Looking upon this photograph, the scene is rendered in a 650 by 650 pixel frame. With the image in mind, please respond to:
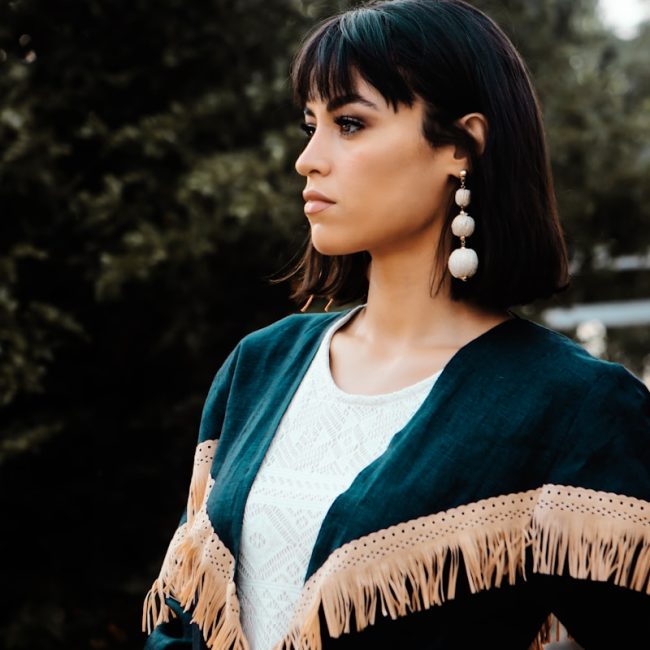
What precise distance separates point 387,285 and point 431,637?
63 cm

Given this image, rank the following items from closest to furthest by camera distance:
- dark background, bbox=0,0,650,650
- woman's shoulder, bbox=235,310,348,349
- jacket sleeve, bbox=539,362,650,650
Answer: jacket sleeve, bbox=539,362,650,650, woman's shoulder, bbox=235,310,348,349, dark background, bbox=0,0,650,650

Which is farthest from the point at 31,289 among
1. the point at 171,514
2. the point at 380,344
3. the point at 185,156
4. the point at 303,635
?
the point at 303,635

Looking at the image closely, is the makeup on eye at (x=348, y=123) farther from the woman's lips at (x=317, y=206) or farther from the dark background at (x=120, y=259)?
the dark background at (x=120, y=259)

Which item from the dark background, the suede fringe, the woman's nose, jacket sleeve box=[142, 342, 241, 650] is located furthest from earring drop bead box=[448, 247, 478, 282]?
the dark background

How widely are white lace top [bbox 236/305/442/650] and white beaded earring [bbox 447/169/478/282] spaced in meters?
0.19

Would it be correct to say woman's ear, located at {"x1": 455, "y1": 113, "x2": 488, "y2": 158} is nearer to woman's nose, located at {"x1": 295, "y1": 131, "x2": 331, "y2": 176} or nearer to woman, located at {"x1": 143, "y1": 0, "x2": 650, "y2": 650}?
woman, located at {"x1": 143, "y1": 0, "x2": 650, "y2": 650}

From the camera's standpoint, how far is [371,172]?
165 cm

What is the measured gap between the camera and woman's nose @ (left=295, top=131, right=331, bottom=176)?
1.67m

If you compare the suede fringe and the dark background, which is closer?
the suede fringe

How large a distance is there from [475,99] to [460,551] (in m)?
0.76

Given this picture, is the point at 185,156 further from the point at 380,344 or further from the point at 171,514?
the point at 380,344

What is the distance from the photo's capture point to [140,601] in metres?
3.20

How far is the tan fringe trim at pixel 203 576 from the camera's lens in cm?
171

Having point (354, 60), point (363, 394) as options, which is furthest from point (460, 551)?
point (354, 60)
